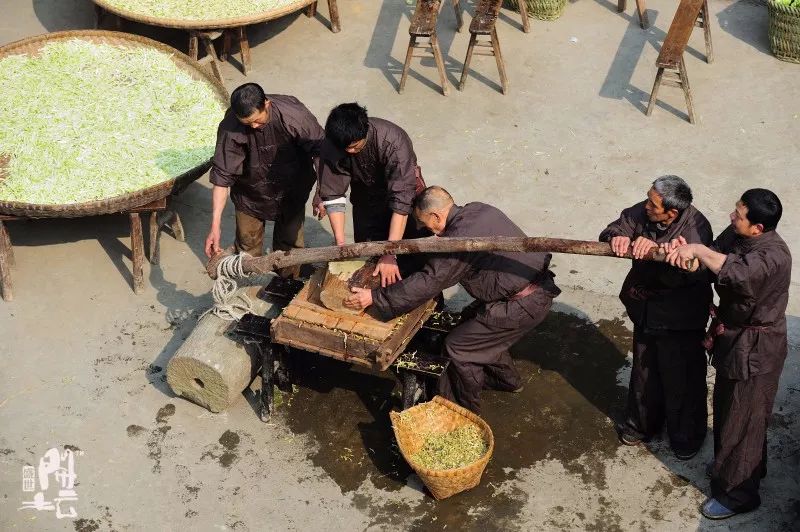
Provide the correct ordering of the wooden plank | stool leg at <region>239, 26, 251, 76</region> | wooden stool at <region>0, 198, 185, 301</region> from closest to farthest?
wooden stool at <region>0, 198, 185, 301</region>
the wooden plank
stool leg at <region>239, 26, 251, 76</region>

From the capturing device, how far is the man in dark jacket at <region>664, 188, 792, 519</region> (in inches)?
210

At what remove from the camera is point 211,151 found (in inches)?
327

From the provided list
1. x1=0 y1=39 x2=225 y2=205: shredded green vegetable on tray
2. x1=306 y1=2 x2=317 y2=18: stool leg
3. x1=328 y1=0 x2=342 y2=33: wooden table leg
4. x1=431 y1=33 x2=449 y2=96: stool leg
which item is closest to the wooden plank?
x1=431 y1=33 x2=449 y2=96: stool leg

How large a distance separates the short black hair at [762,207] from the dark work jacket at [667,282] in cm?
46

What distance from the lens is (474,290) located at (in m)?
6.36

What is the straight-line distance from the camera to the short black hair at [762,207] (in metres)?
5.28

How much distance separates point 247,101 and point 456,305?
98.2 inches

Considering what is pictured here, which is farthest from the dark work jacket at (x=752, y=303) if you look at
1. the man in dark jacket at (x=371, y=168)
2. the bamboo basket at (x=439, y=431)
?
the man in dark jacket at (x=371, y=168)

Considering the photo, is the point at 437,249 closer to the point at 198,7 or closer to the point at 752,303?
the point at 752,303

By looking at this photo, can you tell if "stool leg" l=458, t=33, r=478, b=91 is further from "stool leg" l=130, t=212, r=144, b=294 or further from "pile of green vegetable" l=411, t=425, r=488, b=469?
"pile of green vegetable" l=411, t=425, r=488, b=469

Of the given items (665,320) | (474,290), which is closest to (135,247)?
(474,290)

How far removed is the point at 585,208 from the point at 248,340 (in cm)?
380

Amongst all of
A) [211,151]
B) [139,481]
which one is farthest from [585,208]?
[139,481]

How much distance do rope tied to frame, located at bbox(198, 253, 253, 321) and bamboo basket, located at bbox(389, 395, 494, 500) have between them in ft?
4.67
